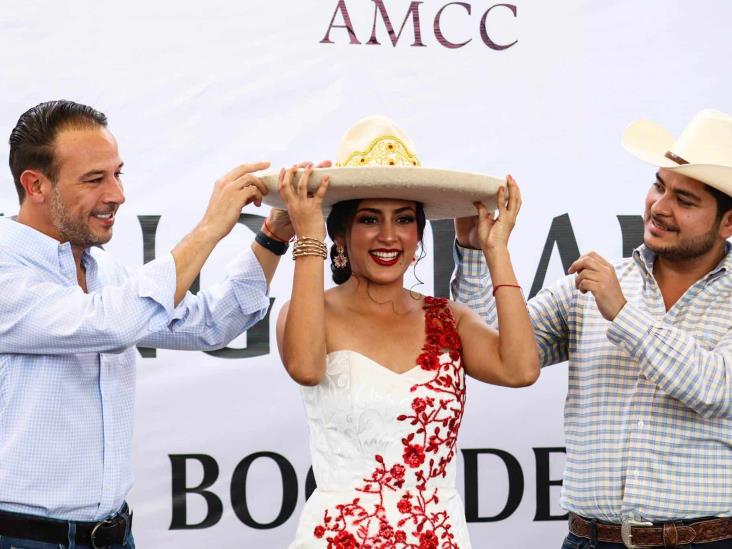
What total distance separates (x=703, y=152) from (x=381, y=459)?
1.16 metres

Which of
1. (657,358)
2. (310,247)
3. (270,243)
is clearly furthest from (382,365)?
(657,358)

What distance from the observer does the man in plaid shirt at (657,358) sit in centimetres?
258

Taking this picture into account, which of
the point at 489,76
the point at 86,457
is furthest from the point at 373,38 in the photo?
the point at 86,457

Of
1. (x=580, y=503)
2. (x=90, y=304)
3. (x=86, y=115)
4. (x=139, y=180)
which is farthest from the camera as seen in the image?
(x=139, y=180)

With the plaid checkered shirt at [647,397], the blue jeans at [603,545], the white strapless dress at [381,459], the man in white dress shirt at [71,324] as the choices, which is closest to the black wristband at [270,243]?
the man in white dress shirt at [71,324]

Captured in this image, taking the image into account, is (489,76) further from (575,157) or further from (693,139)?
(693,139)

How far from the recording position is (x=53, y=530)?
2293 millimetres

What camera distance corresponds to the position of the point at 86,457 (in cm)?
235

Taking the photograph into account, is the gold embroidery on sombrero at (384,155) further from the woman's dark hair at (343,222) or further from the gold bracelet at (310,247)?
the gold bracelet at (310,247)

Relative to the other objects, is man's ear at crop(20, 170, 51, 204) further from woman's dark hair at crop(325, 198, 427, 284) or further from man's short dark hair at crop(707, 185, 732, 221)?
man's short dark hair at crop(707, 185, 732, 221)

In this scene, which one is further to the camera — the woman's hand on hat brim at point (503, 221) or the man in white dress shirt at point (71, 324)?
the woman's hand on hat brim at point (503, 221)

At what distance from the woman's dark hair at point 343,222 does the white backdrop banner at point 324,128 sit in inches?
31.8

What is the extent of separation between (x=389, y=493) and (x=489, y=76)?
5.17 feet

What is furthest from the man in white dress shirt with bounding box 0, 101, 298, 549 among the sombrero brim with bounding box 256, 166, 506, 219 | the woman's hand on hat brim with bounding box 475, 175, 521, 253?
the woman's hand on hat brim with bounding box 475, 175, 521, 253
